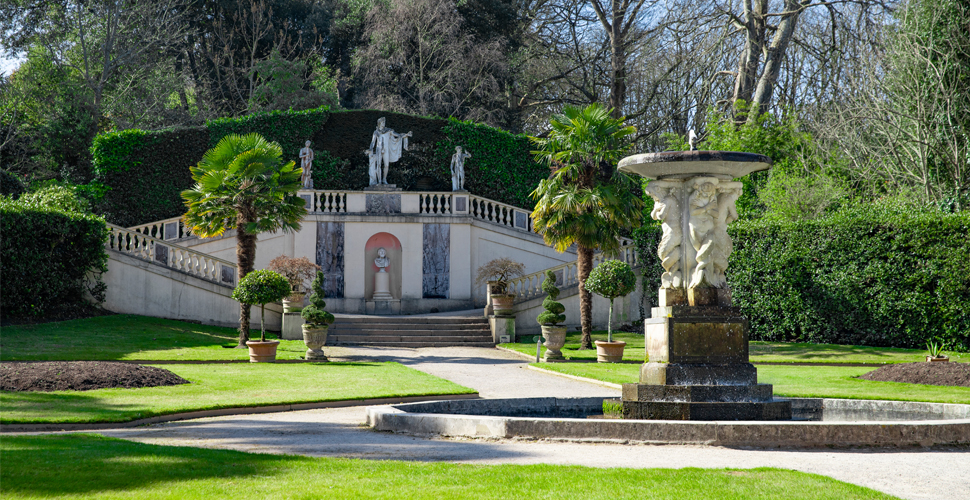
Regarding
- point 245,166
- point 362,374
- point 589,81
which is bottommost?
point 362,374

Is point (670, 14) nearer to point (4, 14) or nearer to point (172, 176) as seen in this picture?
point (172, 176)

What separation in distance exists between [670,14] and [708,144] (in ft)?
20.5

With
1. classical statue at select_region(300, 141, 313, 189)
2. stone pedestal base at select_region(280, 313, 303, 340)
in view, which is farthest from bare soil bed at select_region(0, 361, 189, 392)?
classical statue at select_region(300, 141, 313, 189)

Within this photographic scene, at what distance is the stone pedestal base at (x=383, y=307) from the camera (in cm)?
2930

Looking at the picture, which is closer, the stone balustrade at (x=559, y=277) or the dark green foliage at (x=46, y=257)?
the dark green foliage at (x=46, y=257)

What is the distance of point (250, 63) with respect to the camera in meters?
39.8

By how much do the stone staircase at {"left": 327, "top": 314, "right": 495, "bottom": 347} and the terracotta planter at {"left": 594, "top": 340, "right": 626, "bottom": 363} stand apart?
528cm

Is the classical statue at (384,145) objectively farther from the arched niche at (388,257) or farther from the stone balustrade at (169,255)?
the stone balustrade at (169,255)

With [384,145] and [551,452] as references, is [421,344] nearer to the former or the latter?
[384,145]

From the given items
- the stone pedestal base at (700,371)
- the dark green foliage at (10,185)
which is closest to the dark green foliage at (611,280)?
the stone pedestal base at (700,371)

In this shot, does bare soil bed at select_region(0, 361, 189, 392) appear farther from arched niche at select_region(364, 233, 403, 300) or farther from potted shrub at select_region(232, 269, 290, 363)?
arched niche at select_region(364, 233, 403, 300)

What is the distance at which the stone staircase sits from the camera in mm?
24703

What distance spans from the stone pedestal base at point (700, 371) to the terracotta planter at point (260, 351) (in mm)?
11920

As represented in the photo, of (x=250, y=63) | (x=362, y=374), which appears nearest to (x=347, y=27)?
(x=250, y=63)
